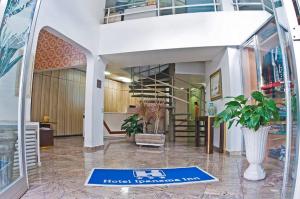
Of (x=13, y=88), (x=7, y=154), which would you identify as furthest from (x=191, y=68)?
(x=7, y=154)

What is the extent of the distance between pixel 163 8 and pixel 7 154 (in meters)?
5.00

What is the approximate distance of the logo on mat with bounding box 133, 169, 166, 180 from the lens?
337cm

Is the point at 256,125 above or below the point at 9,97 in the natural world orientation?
below

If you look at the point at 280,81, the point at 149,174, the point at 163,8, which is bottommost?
the point at 149,174

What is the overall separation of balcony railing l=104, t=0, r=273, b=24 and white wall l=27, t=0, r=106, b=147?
0.45 metres

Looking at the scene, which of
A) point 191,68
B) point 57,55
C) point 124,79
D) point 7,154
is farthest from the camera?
point 124,79

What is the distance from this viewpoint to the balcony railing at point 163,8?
5.67 meters

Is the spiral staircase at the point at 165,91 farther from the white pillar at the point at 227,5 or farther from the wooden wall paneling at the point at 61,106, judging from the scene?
the wooden wall paneling at the point at 61,106

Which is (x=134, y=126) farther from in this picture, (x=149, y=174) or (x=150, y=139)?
(x=149, y=174)

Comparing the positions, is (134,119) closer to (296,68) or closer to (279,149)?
(279,149)

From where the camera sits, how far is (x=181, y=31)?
18.4 feet

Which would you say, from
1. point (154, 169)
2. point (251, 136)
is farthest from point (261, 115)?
point (154, 169)

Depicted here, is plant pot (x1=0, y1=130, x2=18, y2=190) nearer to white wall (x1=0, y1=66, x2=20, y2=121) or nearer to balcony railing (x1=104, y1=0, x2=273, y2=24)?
white wall (x1=0, y1=66, x2=20, y2=121)

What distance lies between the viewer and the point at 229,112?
3438mm
